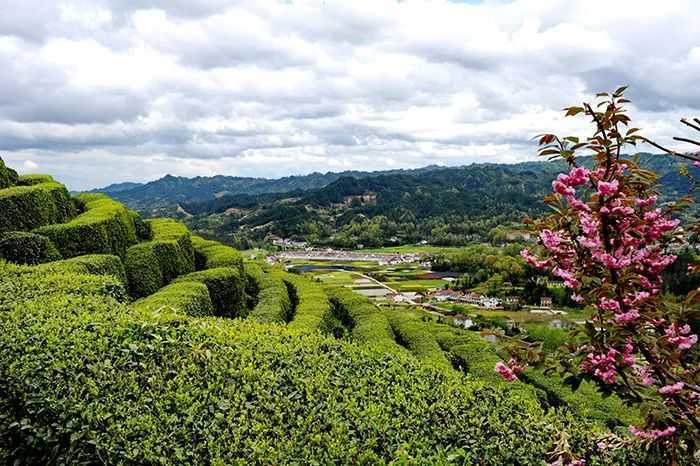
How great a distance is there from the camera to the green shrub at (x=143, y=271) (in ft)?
46.8

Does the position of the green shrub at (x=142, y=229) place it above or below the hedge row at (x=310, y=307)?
above

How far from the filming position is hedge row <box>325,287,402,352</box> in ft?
54.2

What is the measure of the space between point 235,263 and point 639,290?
16.6 metres

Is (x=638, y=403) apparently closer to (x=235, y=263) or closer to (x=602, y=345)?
(x=602, y=345)

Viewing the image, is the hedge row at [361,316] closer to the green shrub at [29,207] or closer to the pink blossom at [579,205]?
the green shrub at [29,207]

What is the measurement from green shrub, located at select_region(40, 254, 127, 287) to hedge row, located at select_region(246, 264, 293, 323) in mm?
3621

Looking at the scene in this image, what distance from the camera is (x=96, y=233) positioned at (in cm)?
1377

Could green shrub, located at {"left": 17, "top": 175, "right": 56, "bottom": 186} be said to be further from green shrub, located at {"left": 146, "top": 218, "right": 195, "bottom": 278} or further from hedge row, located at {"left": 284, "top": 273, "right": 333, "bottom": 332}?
hedge row, located at {"left": 284, "top": 273, "right": 333, "bottom": 332}

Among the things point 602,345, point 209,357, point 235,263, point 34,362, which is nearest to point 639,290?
point 602,345

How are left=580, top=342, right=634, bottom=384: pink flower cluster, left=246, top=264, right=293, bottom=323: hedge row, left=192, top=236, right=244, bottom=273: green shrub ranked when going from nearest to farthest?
left=580, top=342, right=634, bottom=384: pink flower cluster
left=246, top=264, right=293, bottom=323: hedge row
left=192, top=236, right=244, bottom=273: green shrub

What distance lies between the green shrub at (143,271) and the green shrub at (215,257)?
3364 mm

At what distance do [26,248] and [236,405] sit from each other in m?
10.4

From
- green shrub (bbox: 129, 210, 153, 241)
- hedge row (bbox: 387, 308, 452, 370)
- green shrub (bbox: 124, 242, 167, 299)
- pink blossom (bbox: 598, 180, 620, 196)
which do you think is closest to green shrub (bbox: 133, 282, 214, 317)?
green shrub (bbox: 124, 242, 167, 299)

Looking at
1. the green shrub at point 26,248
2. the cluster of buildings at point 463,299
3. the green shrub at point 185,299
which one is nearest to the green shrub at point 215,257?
the green shrub at point 185,299
